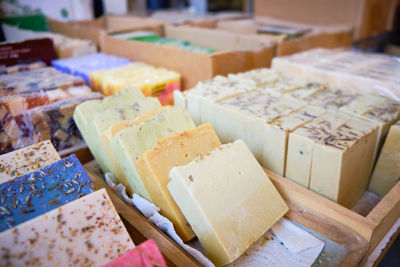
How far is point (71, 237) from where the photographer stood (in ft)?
2.65

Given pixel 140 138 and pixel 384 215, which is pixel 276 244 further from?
pixel 140 138

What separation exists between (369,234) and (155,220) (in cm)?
75

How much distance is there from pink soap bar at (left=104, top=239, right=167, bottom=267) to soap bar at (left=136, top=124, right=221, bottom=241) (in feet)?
1.14

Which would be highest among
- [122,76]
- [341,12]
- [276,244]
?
[341,12]

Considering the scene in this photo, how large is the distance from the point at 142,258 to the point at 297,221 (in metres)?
0.73

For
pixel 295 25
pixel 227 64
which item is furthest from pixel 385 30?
pixel 227 64

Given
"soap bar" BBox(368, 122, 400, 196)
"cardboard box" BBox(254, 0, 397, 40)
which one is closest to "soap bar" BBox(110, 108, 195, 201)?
"soap bar" BBox(368, 122, 400, 196)

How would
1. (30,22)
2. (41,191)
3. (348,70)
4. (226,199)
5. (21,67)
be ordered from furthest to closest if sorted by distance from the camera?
(30,22) < (21,67) < (348,70) < (226,199) < (41,191)

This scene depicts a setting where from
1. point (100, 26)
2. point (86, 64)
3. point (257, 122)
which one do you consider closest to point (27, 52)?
point (86, 64)

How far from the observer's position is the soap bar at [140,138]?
114 cm

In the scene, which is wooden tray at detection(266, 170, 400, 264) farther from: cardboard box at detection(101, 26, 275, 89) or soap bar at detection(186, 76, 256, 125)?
cardboard box at detection(101, 26, 275, 89)

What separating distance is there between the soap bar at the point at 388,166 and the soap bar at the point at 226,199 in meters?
0.56

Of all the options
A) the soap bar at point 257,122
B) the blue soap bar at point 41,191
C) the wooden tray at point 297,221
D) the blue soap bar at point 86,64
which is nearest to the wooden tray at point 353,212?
the wooden tray at point 297,221

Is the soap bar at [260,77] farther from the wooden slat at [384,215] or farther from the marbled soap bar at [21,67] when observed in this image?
the marbled soap bar at [21,67]
